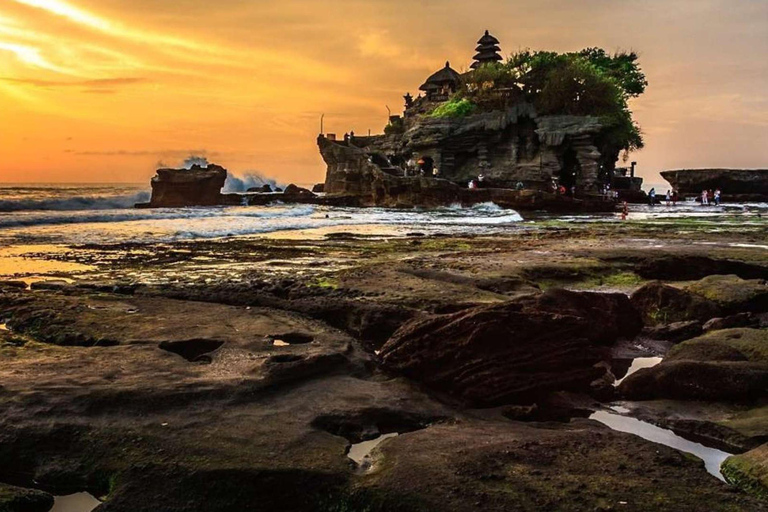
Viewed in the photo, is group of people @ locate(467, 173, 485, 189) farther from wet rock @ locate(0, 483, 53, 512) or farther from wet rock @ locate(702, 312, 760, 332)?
wet rock @ locate(0, 483, 53, 512)

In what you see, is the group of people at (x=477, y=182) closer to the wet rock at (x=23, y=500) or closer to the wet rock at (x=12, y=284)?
the wet rock at (x=12, y=284)

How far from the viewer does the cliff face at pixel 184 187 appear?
5378cm

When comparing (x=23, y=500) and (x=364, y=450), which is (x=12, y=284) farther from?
(x=364, y=450)

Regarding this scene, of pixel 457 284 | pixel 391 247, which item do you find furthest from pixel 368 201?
pixel 457 284

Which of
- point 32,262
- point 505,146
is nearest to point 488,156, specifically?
point 505,146

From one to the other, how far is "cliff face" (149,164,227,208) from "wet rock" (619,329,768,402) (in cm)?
5101

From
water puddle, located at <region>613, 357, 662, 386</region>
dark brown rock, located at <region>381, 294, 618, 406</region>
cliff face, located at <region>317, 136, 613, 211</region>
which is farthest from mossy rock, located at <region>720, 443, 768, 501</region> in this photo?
cliff face, located at <region>317, 136, 613, 211</region>

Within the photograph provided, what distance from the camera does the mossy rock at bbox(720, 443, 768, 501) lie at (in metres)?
4.17

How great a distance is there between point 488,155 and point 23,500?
53.2 metres

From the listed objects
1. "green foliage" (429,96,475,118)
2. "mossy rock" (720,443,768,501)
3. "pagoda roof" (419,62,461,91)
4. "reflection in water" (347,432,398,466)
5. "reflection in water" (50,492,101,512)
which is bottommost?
"reflection in water" (50,492,101,512)

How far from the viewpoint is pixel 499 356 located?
20.0ft

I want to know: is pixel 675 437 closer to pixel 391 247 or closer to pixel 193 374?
pixel 193 374

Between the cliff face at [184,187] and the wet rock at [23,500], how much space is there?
51.6m

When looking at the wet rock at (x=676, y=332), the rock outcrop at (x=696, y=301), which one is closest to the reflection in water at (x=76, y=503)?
the wet rock at (x=676, y=332)
